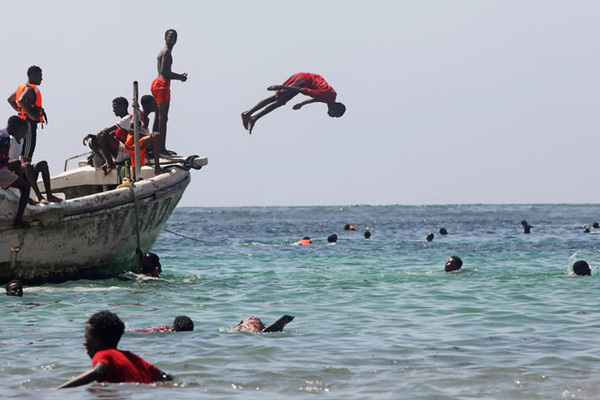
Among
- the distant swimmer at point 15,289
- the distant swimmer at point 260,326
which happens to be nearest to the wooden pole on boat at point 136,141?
the distant swimmer at point 15,289

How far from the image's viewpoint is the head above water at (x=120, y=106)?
52.3 feet

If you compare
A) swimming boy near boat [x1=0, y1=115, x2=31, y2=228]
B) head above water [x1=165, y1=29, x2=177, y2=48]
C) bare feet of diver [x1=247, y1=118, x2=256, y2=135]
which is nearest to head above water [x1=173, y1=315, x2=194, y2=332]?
swimming boy near boat [x1=0, y1=115, x2=31, y2=228]

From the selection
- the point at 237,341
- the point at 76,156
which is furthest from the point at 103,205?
the point at 237,341

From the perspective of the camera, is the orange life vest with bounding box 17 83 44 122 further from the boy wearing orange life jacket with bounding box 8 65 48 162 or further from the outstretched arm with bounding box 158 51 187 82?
the outstretched arm with bounding box 158 51 187 82

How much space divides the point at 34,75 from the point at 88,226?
2.36 metres

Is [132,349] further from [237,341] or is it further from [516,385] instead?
[516,385]

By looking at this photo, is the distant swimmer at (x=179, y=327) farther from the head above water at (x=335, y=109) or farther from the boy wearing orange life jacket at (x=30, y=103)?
the head above water at (x=335, y=109)

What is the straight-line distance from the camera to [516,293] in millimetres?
15664

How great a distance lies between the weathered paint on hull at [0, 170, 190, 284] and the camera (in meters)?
14.2

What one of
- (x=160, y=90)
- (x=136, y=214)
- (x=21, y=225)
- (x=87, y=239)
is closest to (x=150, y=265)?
(x=136, y=214)

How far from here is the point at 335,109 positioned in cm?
1648

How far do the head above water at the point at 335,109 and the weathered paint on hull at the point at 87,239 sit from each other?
2.70 metres

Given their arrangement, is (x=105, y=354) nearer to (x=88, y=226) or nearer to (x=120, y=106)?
(x=88, y=226)

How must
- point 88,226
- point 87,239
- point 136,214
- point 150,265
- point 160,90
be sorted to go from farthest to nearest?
point 150,265 < point 160,90 < point 136,214 < point 87,239 < point 88,226
